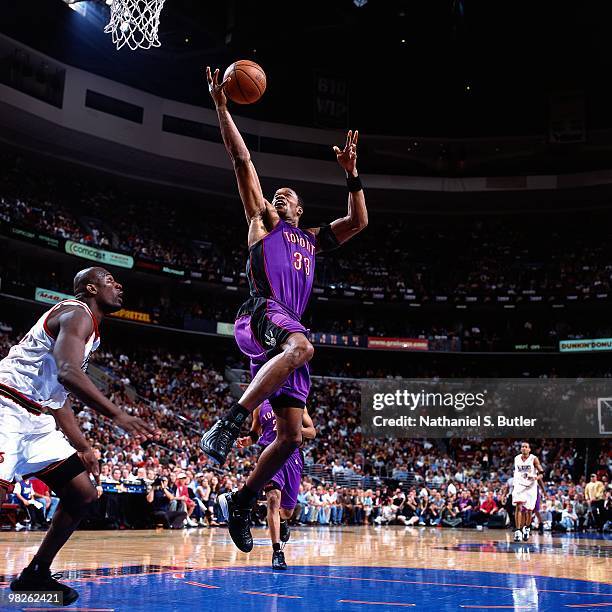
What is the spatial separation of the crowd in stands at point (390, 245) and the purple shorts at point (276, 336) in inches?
995

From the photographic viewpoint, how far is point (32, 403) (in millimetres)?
3861

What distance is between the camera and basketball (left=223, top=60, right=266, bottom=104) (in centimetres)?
550

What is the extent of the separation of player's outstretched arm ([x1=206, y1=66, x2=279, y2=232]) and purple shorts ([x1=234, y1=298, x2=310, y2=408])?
2.14 feet

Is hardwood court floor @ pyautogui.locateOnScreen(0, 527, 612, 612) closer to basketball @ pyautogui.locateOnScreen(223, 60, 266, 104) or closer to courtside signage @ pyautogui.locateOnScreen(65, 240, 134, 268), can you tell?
basketball @ pyautogui.locateOnScreen(223, 60, 266, 104)

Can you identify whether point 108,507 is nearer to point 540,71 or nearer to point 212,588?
point 212,588

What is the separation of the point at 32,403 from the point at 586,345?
3148 centimetres

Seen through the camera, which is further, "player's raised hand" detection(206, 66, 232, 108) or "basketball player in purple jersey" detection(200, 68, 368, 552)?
"player's raised hand" detection(206, 66, 232, 108)

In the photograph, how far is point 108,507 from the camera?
13.9m

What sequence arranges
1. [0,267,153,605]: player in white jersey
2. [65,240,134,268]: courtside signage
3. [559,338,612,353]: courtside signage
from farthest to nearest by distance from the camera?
1. [559,338,612,353]: courtside signage
2. [65,240,134,268]: courtside signage
3. [0,267,153,605]: player in white jersey

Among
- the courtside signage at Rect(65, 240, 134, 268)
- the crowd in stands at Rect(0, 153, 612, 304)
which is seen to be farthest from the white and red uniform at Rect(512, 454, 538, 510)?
the crowd in stands at Rect(0, 153, 612, 304)

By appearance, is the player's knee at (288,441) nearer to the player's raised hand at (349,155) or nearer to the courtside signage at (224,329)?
the player's raised hand at (349,155)

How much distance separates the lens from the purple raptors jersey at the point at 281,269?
4930mm

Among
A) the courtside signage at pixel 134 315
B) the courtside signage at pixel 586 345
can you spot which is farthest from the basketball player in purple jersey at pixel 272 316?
the courtside signage at pixel 586 345

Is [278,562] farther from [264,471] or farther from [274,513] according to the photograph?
[264,471]
